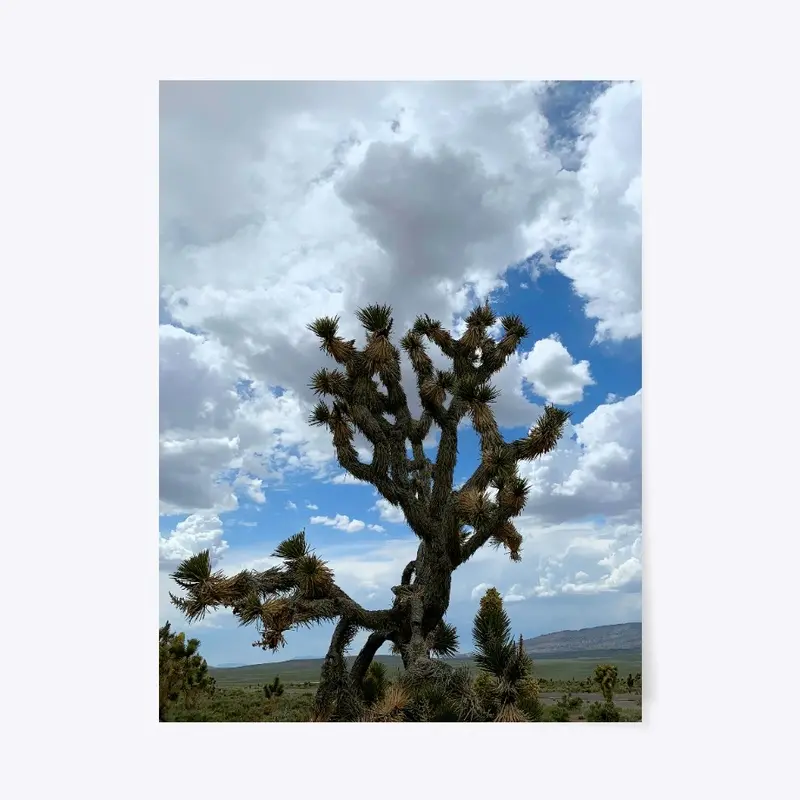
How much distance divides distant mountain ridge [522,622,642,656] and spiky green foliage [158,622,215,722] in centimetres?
160

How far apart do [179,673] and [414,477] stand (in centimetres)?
151

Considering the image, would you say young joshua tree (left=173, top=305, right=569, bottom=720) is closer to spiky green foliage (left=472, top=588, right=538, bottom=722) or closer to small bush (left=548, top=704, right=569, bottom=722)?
spiky green foliage (left=472, top=588, right=538, bottom=722)

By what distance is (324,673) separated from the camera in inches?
177

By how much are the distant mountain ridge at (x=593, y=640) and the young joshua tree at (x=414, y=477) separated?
44 cm

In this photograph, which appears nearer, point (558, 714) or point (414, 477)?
point (558, 714)

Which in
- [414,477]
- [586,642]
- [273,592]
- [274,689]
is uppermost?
[414,477]

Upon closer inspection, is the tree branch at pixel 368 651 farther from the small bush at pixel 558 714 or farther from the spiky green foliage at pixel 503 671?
the small bush at pixel 558 714

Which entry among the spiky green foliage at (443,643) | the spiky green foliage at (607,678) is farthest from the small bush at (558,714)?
the spiky green foliage at (443,643)

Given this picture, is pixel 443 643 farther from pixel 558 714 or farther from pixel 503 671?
pixel 558 714

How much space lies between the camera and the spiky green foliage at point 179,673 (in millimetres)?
4312

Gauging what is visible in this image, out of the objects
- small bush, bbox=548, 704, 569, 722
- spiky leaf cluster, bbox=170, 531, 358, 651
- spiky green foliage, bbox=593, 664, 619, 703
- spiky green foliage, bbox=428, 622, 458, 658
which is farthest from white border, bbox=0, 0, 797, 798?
spiky green foliage, bbox=428, 622, 458, 658

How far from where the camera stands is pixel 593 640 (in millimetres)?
4422

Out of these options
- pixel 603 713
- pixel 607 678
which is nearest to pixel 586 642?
pixel 607 678
